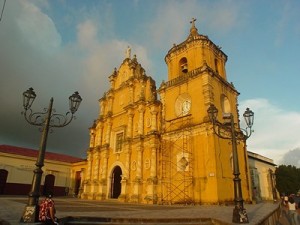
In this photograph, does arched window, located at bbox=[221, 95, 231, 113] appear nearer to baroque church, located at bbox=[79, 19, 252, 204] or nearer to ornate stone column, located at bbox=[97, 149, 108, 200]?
baroque church, located at bbox=[79, 19, 252, 204]

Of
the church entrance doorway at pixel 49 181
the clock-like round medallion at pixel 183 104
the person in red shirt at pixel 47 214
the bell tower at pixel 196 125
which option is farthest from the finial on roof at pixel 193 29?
the church entrance doorway at pixel 49 181

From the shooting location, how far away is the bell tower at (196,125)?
653 inches

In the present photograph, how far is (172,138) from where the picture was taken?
1948cm

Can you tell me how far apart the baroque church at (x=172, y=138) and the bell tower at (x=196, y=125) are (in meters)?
0.06

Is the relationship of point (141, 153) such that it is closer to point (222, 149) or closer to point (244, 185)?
point (222, 149)

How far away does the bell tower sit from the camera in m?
16.6

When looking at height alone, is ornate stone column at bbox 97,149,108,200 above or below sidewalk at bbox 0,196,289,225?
above

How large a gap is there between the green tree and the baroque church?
94.6 feet

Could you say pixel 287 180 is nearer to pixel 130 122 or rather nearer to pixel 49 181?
pixel 130 122

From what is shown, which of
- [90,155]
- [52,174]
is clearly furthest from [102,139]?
[52,174]

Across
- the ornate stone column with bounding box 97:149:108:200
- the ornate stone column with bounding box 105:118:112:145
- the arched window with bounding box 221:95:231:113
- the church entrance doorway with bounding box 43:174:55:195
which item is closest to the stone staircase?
the arched window with bounding box 221:95:231:113

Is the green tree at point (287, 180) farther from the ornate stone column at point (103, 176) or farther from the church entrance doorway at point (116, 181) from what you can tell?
the ornate stone column at point (103, 176)

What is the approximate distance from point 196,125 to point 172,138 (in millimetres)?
2568

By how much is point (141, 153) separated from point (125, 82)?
882 centimetres
